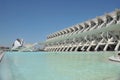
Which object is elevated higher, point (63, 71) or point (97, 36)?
point (97, 36)

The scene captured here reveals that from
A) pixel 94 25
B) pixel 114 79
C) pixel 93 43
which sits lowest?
pixel 114 79

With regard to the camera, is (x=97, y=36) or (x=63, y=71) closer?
(x=63, y=71)

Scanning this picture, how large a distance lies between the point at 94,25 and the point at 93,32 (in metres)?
12.8

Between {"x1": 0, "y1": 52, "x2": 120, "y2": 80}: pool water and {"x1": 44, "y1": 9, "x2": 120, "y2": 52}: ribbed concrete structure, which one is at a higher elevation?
{"x1": 44, "y1": 9, "x2": 120, "y2": 52}: ribbed concrete structure

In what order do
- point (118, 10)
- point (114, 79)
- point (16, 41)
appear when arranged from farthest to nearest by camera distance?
point (16, 41) < point (118, 10) < point (114, 79)

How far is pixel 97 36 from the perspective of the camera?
4150cm

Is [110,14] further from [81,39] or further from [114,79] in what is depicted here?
[114,79]

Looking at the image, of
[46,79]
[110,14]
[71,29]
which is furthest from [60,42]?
[46,79]

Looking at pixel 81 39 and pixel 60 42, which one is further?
pixel 60 42

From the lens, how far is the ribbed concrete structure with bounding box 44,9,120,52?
37.2 m

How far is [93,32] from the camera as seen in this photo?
4084cm

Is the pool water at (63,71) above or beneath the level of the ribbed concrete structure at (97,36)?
beneath

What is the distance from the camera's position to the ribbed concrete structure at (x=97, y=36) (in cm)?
3716

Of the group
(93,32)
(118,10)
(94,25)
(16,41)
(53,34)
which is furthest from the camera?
(16,41)
